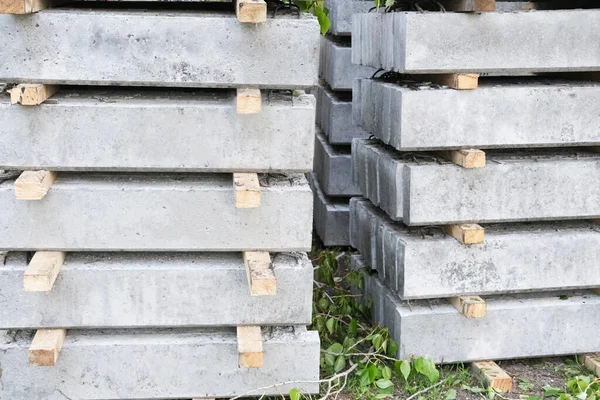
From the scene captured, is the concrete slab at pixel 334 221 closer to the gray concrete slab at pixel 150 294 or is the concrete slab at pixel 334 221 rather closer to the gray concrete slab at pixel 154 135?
the gray concrete slab at pixel 150 294

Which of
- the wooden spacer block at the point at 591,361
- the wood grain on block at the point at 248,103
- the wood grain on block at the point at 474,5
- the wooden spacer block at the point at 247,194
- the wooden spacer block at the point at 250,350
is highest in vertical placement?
the wood grain on block at the point at 474,5

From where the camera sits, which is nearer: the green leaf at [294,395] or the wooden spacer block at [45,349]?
the wooden spacer block at [45,349]

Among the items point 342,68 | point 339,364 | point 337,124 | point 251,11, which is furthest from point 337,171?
point 251,11

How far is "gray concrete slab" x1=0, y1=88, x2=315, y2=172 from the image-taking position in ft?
11.5

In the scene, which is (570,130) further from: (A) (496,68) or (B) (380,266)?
(B) (380,266)

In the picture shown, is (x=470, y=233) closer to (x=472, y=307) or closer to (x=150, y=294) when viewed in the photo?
(x=472, y=307)

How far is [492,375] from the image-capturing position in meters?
4.15

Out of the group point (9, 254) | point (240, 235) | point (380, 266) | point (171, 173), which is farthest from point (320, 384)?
point (9, 254)

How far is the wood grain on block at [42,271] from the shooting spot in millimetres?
3412

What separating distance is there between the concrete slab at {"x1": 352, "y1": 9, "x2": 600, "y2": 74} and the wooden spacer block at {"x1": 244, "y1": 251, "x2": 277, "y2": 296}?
3.71 ft

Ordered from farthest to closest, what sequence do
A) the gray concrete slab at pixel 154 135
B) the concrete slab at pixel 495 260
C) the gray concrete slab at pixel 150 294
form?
the concrete slab at pixel 495 260
the gray concrete slab at pixel 150 294
the gray concrete slab at pixel 154 135

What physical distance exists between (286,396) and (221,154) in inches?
48.4

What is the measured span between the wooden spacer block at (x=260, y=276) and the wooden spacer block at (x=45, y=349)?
916 millimetres

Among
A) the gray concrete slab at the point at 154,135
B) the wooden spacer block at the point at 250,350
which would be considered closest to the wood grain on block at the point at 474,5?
the gray concrete slab at the point at 154,135
